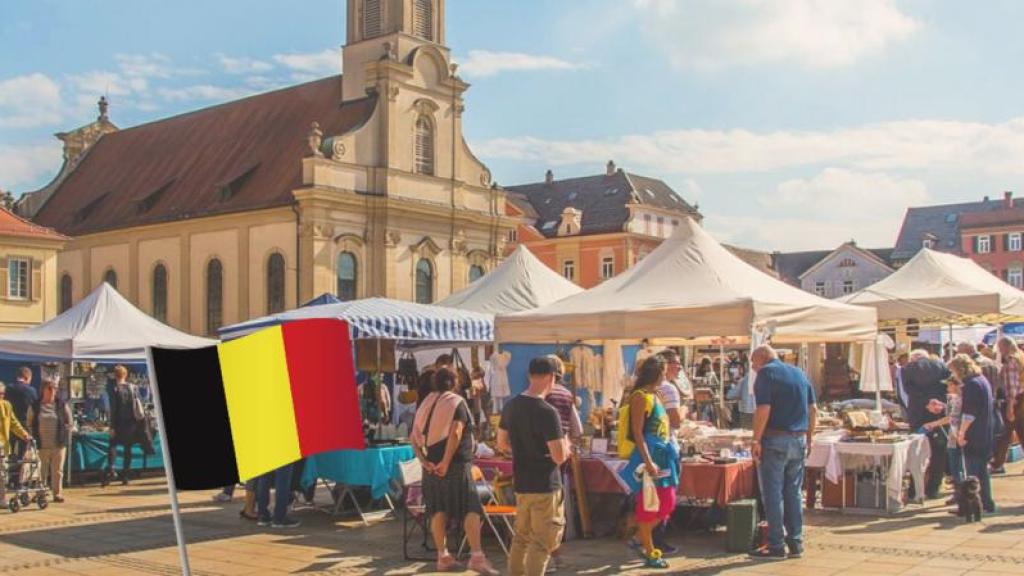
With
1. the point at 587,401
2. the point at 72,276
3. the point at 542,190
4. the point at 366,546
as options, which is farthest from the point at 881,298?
the point at 542,190

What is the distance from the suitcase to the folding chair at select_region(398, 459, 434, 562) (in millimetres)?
2670

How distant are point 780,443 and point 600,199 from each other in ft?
195

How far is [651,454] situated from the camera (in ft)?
31.1

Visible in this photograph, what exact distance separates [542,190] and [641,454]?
6467cm

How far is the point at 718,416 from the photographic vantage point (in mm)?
19453

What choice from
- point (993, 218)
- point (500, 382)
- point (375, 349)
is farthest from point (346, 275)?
point (993, 218)

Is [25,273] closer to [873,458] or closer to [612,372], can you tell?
[612,372]

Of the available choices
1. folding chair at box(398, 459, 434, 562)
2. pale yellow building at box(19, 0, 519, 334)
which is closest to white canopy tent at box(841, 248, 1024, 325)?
folding chair at box(398, 459, 434, 562)

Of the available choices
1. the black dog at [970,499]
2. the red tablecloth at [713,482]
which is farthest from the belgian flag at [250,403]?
the black dog at [970,499]

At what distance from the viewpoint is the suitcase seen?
10156 mm

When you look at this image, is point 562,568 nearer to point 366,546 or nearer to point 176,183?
point 366,546

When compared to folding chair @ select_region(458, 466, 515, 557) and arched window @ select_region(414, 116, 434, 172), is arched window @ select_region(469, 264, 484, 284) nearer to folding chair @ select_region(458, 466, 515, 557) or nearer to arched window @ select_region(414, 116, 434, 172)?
arched window @ select_region(414, 116, 434, 172)

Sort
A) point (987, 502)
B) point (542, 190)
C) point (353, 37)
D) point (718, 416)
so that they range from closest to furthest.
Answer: point (987, 502) < point (718, 416) < point (353, 37) < point (542, 190)

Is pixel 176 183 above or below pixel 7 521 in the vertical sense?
above
